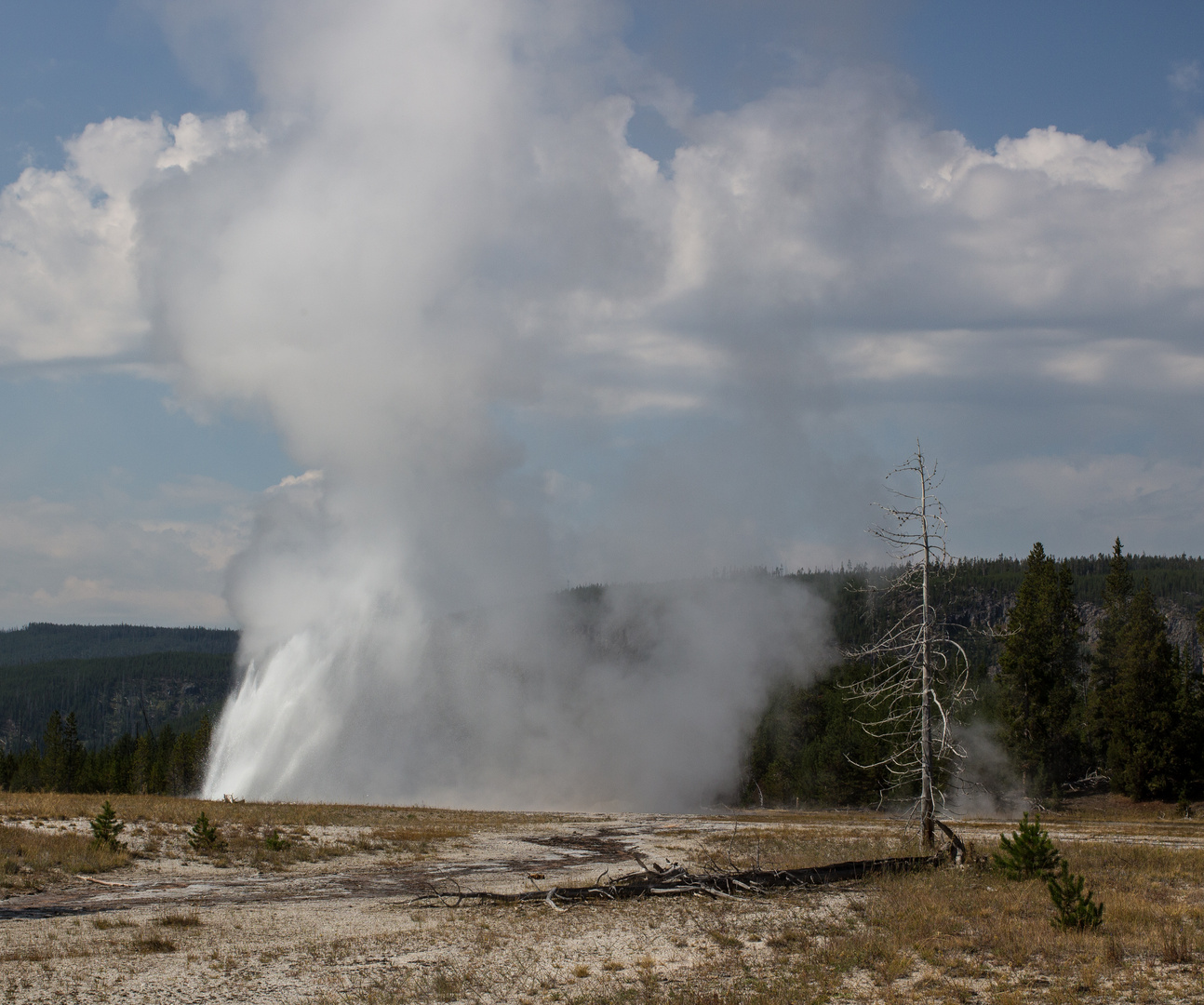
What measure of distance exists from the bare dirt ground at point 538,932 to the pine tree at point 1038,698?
3383cm

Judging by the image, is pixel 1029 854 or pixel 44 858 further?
pixel 44 858

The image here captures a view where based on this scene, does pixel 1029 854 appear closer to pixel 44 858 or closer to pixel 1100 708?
pixel 44 858

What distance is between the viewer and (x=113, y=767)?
9244cm

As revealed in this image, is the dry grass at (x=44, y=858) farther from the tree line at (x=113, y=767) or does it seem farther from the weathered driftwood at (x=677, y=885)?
the tree line at (x=113, y=767)

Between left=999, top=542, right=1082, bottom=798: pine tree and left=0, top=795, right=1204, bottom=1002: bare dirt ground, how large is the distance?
33.8 meters

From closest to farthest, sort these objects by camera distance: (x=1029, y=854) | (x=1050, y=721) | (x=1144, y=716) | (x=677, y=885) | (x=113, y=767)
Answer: (x=1029, y=854) < (x=677, y=885) < (x=1144, y=716) < (x=1050, y=721) < (x=113, y=767)

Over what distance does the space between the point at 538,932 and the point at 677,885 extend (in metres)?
4.87

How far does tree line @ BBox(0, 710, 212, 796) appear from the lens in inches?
3447

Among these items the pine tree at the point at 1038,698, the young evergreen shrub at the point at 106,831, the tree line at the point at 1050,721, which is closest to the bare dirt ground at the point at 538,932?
the young evergreen shrub at the point at 106,831

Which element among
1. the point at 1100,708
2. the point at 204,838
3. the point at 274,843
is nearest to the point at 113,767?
the point at 204,838

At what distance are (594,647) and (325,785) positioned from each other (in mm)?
28363

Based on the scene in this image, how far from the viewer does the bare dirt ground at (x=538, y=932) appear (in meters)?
12.4

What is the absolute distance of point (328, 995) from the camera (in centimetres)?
1193

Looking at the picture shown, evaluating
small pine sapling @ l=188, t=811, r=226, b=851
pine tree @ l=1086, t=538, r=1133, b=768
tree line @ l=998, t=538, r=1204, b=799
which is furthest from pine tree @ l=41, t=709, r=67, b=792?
pine tree @ l=1086, t=538, r=1133, b=768
